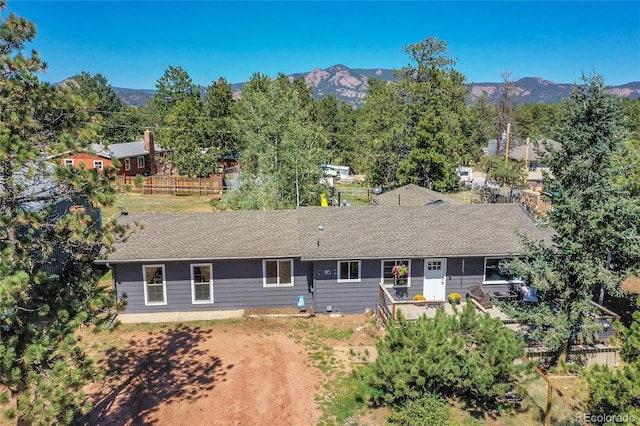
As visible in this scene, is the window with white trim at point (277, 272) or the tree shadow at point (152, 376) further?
the window with white trim at point (277, 272)

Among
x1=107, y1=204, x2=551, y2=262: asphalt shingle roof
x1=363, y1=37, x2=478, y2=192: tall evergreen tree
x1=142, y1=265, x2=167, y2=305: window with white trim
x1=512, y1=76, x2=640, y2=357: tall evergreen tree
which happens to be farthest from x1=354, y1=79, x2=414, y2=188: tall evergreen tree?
x1=512, y1=76, x2=640, y2=357: tall evergreen tree

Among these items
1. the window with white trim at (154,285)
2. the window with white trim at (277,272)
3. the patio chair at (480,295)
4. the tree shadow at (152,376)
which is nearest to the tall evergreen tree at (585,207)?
the patio chair at (480,295)

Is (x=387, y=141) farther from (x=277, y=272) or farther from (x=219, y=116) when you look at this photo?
(x=277, y=272)

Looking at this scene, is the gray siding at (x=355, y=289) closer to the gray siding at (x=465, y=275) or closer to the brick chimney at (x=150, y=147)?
the gray siding at (x=465, y=275)

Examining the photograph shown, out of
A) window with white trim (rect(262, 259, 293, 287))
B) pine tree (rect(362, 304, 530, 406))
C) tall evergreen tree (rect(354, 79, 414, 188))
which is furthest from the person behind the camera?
tall evergreen tree (rect(354, 79, 414, 188))

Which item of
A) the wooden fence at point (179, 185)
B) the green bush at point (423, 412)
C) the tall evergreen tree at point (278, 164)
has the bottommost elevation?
the green bush at point (423, 412)

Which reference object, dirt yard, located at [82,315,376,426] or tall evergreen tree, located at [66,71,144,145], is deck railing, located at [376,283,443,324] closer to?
dirt yard, located at [82,315,376,426]
